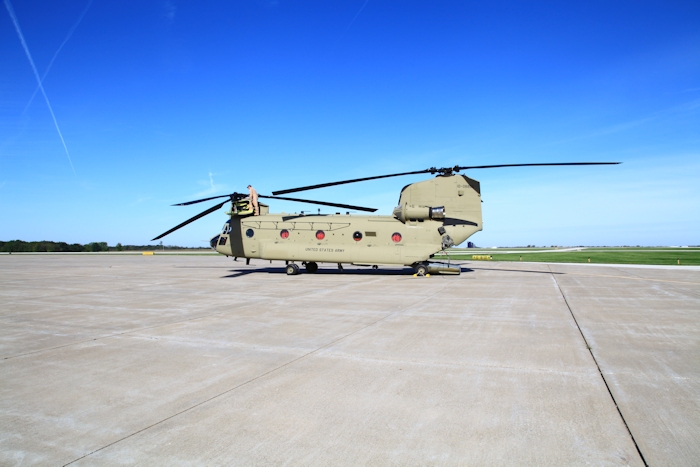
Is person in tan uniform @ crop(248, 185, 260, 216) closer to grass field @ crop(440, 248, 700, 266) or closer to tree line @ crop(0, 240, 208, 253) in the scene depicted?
grass field @ crop(440, 248, 700, 266)

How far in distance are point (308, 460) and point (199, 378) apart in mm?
2264

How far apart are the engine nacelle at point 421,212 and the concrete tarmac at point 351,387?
31.1 feet

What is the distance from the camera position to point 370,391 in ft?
13.3

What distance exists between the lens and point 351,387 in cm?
414

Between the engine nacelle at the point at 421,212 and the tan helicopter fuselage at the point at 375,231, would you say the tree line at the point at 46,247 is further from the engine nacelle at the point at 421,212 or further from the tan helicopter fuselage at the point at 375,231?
the engine nacelle at the point at 421,212

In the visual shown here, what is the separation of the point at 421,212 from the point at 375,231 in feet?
8.04

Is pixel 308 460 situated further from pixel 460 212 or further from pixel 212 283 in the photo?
pixel 460 212

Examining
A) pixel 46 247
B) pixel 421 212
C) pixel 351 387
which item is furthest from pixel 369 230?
pixel 46 247

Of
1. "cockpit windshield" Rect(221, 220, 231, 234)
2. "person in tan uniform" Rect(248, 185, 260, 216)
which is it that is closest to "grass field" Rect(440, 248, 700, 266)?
"person in tan uniform" Rect(248, 185, 260, 216)

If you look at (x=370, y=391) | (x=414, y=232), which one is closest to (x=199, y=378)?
(x=370, y=391)

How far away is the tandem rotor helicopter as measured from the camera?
58.5 ft

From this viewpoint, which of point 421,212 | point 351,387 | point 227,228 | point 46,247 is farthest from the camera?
point 46,247

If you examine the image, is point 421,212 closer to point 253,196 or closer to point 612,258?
point 253,196

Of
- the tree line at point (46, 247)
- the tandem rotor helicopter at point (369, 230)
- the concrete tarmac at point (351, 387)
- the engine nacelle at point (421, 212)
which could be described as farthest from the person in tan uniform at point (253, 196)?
the tree line at point (46, 247)
